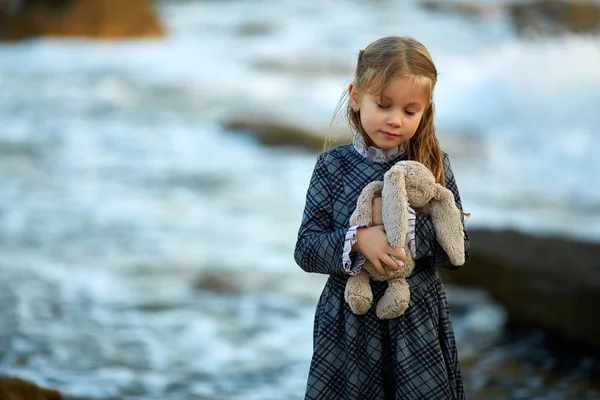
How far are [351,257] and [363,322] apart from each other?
18 centimetres

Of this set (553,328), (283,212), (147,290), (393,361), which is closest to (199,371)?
(147,290)

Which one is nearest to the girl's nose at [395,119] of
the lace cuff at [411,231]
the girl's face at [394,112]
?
the girl's face at [394,112]

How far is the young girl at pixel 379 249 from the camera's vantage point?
2.20 m

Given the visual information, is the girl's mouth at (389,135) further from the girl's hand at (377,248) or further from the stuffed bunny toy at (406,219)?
the girl's hand at (377,248)

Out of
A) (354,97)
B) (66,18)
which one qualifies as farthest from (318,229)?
(66,18)

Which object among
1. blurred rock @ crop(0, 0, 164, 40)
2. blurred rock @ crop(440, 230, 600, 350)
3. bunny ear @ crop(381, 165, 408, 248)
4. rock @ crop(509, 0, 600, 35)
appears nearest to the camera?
bunny ear @ crop(381, 165, 408, 248)

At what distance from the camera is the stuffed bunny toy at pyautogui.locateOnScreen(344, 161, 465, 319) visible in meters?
2.19

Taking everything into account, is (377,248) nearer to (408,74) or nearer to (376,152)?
(376,152)

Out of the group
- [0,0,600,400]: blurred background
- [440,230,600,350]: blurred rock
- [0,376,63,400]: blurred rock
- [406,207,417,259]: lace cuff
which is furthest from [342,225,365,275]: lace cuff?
[440,230,600,350]: blurred rock

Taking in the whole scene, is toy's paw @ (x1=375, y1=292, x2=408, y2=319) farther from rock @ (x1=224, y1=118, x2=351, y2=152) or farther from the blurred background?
rock @ (x1=224, y1=118, x2=351, y2=152)

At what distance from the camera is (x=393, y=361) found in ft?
7.51

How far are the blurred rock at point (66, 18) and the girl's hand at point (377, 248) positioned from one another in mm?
14905

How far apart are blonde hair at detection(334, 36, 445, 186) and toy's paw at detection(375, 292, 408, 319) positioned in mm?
321

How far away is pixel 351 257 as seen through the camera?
222 centimetres
